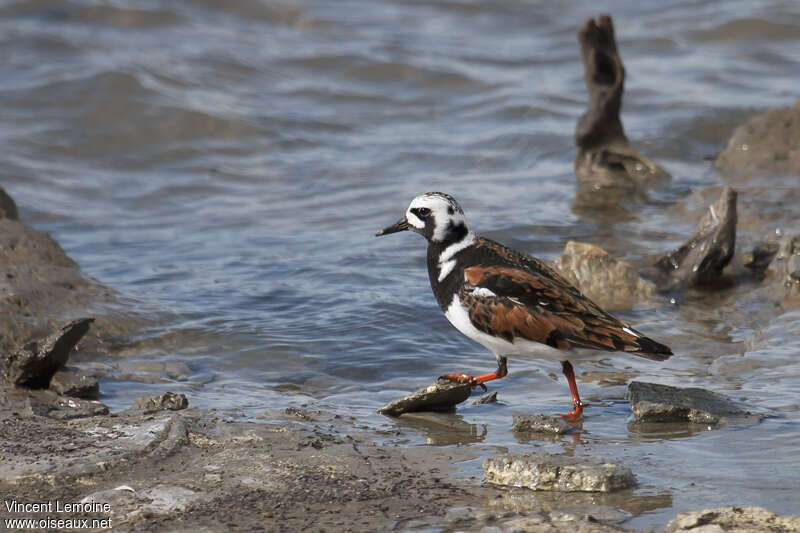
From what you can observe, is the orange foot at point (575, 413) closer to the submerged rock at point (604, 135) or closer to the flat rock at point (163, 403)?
the flat rock at point (163, 403)

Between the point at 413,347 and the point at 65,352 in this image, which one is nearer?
the point at 65,352

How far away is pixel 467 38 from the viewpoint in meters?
18.8

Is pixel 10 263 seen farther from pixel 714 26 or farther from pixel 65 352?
pixel 714 26

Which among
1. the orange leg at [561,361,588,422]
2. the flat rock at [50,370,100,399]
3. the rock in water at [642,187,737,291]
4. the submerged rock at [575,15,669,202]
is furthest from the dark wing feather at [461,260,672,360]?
the submerged rock at [575,15,669,202]

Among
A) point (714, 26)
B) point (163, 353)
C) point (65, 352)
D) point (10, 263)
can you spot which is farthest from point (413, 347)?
point (714, 26)

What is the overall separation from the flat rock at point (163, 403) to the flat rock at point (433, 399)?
119 centimetres

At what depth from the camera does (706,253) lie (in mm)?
8938

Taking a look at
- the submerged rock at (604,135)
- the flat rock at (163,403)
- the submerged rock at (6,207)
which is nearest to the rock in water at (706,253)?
the submerged rock at (604,135)

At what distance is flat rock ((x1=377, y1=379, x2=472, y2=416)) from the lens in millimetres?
6344

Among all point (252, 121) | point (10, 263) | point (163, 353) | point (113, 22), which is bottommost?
point (163, 353)

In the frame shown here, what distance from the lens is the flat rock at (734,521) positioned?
14.3ft


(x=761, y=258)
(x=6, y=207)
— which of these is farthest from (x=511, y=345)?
(x=6, y=207)

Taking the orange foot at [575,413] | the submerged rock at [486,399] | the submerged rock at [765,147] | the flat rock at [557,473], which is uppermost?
the submerged rock at [765,147]

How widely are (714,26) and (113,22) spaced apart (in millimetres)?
10169
